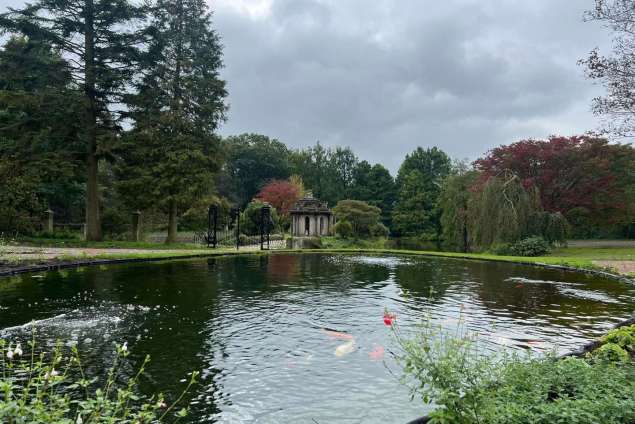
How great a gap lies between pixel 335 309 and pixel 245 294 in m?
2.83

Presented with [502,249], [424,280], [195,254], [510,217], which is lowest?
[424,280]

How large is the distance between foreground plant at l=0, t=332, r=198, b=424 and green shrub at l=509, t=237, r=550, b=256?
910 inches

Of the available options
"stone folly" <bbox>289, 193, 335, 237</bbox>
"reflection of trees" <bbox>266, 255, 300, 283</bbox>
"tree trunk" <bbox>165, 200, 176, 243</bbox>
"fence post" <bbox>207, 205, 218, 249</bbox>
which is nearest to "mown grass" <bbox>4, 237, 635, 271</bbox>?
"fence post" <bbox>207, 205, 218, 249</bbox>

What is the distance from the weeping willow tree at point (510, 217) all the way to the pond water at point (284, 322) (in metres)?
9.78

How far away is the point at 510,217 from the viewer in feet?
81.5

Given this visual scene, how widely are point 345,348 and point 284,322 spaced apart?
6.24 feet

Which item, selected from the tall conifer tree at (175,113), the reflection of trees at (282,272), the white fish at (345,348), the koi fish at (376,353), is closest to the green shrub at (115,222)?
the tall conifer tree at (175,113)

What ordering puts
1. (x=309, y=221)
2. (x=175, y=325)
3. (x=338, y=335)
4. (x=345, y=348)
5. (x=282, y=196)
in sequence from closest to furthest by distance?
(x=345, y=348) < (x=338, y=335) < (x=175, y=325) < (x=309, y=221) < (x=282, y=196)

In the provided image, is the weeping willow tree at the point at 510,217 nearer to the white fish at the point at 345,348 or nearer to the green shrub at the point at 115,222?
the white fish at the point at 345,348

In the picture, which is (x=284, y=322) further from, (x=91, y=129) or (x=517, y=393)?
(x=91, y=129)

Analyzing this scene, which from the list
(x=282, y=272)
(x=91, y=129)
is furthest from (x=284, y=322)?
(x=91, y=129)

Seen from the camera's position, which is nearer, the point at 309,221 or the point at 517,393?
the point at 517,393

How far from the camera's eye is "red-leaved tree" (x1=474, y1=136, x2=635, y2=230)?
3052 cm

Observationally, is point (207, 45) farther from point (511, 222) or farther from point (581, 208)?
point (581, 208)
